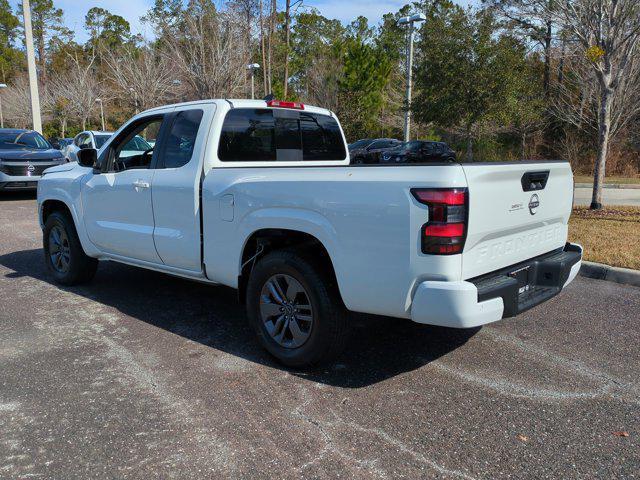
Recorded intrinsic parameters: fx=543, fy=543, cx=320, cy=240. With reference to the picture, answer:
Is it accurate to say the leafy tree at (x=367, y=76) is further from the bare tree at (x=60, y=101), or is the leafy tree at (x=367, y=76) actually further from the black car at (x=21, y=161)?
the black car at (x=21, y=161)

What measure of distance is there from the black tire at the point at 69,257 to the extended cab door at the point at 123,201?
1.40 ft

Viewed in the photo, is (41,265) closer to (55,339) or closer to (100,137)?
(55,339)

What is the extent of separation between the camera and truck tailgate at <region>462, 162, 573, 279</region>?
311 cm

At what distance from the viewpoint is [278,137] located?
4766 millimetres

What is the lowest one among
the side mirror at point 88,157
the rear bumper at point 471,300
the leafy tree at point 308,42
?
the rear bumper at point 471,300

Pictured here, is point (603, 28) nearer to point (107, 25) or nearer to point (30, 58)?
point (30, 58)

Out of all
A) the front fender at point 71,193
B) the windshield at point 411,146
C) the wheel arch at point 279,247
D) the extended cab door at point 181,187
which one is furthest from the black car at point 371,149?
the wheel arch at point 279,247

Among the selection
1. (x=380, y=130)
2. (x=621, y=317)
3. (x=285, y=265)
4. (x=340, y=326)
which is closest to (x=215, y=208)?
(x=285, y=265)

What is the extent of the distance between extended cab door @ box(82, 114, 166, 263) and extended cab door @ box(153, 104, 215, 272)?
13 cm

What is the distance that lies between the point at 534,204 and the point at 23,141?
14.9 m

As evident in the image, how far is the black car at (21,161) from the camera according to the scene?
13.2 meters

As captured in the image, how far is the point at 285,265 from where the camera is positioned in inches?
145

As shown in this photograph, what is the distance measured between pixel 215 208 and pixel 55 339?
1723mm

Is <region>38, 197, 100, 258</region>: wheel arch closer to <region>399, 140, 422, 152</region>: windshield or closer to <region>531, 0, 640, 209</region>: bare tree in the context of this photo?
<region>531, 0, 640, 209</region>: bare tree
